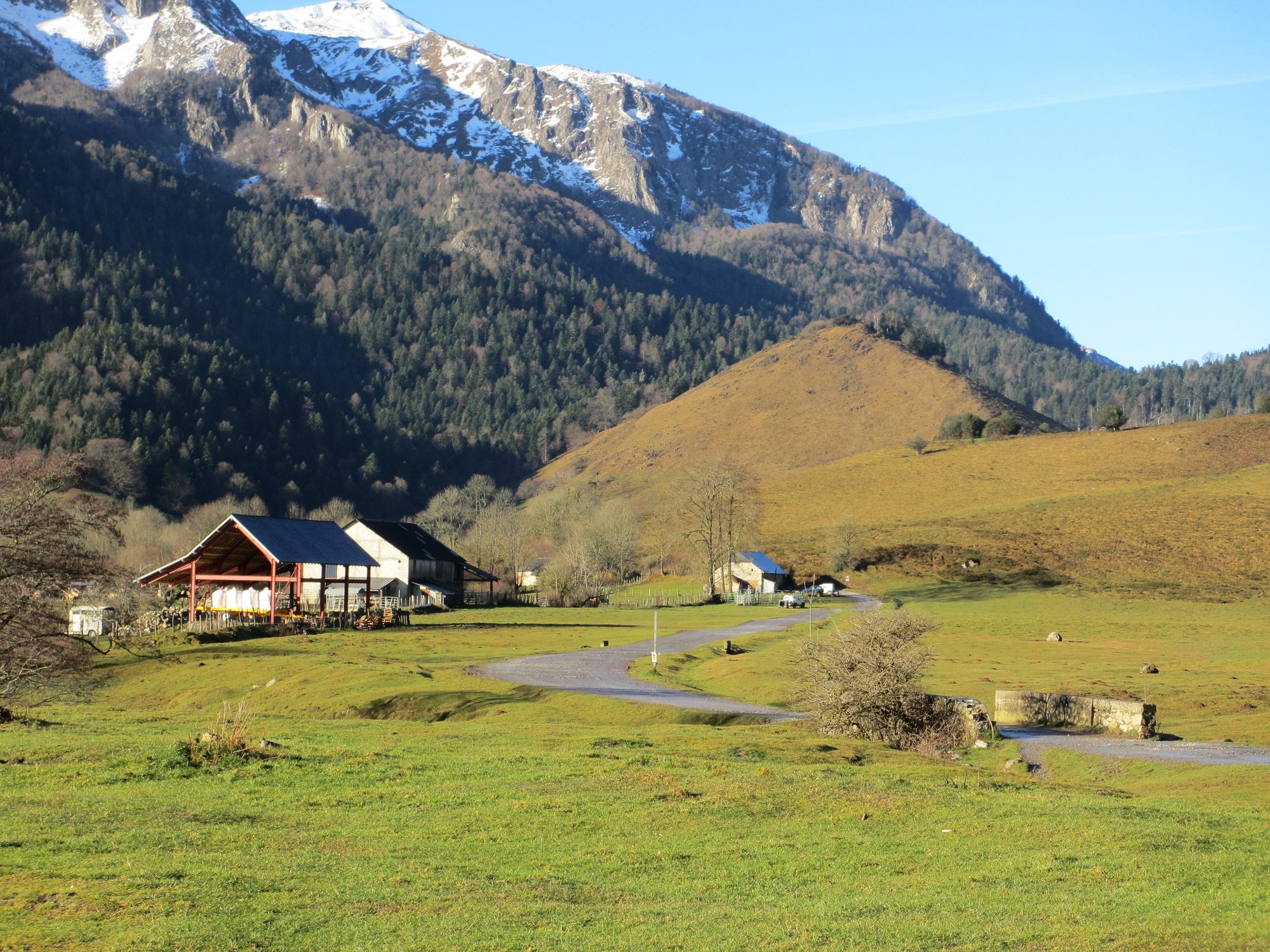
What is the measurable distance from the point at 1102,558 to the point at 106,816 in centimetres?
9922

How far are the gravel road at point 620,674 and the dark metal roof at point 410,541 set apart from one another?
3908 centimetres

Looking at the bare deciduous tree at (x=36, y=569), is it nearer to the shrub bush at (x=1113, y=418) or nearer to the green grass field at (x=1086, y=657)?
the green grass field at (x=1086, y=657)

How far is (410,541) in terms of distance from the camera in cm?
10512

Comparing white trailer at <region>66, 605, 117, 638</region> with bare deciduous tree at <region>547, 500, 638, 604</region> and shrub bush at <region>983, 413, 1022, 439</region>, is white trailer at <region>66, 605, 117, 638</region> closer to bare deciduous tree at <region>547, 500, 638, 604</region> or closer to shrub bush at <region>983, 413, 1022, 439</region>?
bare deciduous tree at <region>547, 500, 638, 604</region>

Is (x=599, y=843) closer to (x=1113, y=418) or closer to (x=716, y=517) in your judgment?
(x=716, y=517)

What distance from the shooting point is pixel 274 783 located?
63.6ft

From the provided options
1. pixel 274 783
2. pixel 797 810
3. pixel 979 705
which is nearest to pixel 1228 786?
pixel 979 705

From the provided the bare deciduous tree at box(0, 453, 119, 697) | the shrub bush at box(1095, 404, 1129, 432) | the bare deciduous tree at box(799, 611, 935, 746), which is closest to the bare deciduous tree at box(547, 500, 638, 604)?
the shrub bush at box(1095, 404, 1129, 432)

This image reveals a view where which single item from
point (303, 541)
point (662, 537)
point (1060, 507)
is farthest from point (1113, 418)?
point (303, 541)

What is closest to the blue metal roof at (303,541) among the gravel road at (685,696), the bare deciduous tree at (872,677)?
the gravel road at (685,696)

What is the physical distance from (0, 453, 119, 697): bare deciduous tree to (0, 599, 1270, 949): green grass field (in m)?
1.81

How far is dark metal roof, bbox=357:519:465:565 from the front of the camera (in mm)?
102250

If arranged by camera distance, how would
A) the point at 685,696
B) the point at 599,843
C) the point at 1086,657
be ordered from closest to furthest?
the point at 599,843 < the point at 685,696 < the point at 1086,657

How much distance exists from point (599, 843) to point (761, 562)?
10330 cm
